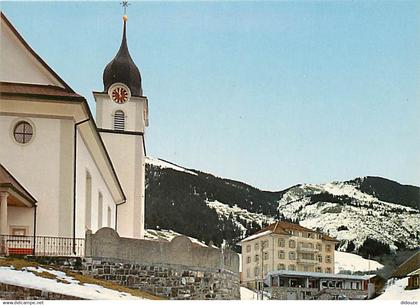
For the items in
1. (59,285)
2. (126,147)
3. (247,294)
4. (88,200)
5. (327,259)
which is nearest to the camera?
(59,285)

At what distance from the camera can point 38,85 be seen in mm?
11898

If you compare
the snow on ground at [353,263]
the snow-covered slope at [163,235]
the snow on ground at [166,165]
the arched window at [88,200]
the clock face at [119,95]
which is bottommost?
the snow on ground at [353,263]

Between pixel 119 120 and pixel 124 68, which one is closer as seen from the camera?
pixel 124 68

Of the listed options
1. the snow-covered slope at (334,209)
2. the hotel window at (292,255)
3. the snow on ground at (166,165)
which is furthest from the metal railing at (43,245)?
the hotel window at (292,255)

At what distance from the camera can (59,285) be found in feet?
30.0

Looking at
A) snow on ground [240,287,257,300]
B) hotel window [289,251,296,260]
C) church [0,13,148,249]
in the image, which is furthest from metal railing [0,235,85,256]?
hotel window [289,251,296,260]

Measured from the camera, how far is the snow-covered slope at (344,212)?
35.2 feet

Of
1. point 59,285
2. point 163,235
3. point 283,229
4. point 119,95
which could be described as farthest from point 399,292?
point 119,95

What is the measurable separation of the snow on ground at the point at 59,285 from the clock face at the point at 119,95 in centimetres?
696

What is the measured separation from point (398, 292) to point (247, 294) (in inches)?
71.0

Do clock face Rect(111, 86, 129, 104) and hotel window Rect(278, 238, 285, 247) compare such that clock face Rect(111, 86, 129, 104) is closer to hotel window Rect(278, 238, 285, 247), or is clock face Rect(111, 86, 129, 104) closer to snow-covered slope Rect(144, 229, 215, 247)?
snow-covered slope Rect(144, 229, 215, 247)

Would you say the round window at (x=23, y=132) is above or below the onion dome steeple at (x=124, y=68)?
below

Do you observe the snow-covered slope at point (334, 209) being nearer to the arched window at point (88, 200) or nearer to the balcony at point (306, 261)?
the balcony at point (306, 261)

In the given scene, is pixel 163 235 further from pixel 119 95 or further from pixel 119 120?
pixel 119 120
